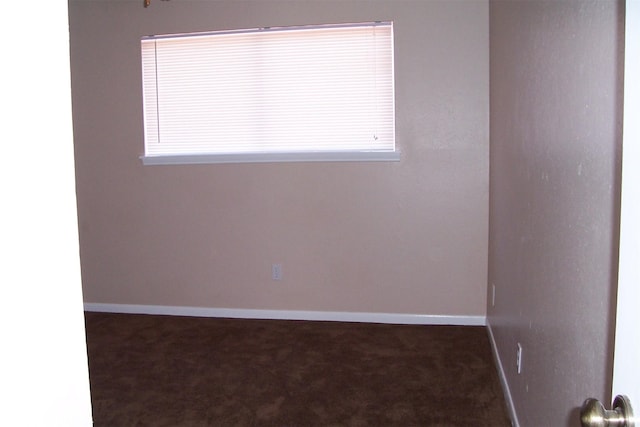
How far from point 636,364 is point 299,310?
3267mm

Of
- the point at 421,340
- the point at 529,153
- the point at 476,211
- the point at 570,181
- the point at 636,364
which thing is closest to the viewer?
the point at 636,364

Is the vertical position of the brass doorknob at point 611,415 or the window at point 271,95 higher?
the window at point 271,95

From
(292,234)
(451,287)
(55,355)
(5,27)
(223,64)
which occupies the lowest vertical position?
(451,287)

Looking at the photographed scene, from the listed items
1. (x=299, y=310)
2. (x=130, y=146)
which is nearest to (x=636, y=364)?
(x=299, y=310)

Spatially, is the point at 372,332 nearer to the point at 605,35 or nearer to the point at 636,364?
the point at 605,35

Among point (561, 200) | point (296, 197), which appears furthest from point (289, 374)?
point (561, 200)

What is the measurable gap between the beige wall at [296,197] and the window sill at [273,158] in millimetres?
50

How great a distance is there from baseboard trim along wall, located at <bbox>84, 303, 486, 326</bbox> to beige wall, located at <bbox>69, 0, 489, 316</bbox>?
0.15ft

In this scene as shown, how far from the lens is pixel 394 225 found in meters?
3.57

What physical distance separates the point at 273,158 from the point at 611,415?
3.20m

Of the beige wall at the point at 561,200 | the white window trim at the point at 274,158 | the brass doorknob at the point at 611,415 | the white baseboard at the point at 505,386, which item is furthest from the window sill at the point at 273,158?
the brass doorknob at the point at 611,415

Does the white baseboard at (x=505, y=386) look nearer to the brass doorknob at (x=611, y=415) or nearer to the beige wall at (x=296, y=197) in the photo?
the beige wall at (x=296, y=197)

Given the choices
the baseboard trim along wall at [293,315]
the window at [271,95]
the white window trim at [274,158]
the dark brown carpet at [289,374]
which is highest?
the window at [271,95]

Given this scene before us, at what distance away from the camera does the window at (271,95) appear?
3533 mm
